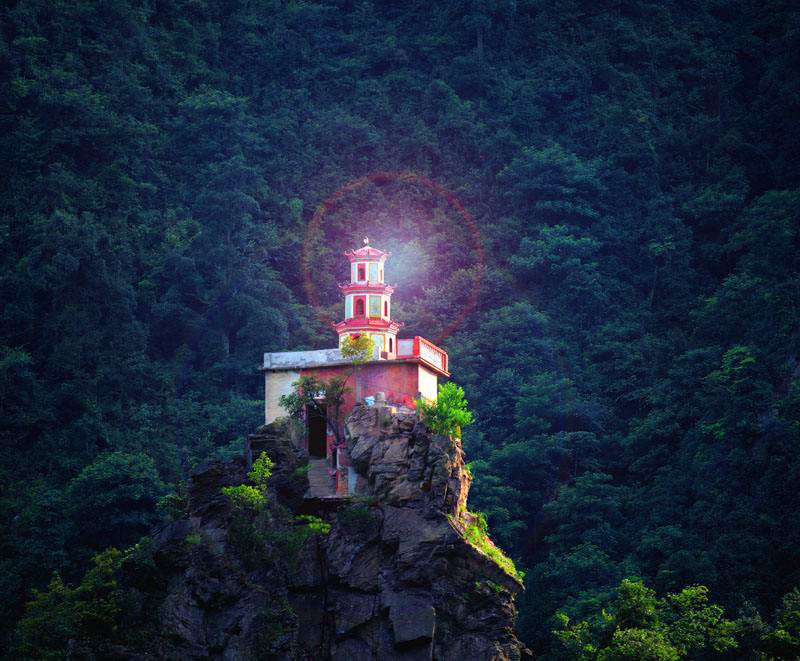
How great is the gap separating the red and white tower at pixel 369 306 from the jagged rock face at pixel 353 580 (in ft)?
8.98

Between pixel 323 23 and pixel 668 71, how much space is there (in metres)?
19.0

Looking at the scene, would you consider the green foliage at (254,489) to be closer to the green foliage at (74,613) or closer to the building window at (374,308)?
the green foliage at (74,613)

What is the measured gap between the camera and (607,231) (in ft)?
243

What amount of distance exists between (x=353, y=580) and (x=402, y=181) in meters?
36.3

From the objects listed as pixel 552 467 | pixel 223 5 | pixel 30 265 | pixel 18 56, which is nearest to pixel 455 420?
pixel 552 467

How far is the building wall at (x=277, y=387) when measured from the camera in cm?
4638

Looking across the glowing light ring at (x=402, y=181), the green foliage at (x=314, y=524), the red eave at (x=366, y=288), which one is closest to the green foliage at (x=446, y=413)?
the green foliage at (x=314, y=524)

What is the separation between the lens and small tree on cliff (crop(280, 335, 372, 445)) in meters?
45.4

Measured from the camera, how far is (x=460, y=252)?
73.3 m

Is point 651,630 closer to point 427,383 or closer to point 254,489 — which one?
point 427,383

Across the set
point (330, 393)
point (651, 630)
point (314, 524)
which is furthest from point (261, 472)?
point (651, 630)

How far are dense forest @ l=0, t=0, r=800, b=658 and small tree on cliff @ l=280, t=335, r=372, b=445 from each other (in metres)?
11.0

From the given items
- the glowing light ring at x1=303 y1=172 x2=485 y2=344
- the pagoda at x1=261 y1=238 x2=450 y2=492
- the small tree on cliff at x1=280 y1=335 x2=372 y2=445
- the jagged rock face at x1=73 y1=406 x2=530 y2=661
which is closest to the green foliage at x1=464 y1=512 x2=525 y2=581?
the jagged rock face at x1=73 y1=406 x2=530 y2=661

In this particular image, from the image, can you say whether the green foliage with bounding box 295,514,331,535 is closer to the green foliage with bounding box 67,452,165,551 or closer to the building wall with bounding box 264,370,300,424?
the building wall with bounding box 264,370,300,424
